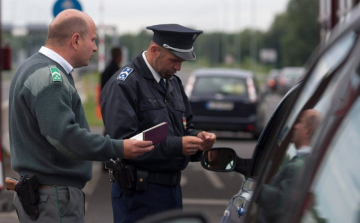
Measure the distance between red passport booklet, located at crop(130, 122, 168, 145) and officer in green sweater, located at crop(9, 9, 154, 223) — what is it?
43 millimetres

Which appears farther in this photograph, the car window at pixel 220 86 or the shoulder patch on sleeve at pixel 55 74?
the car window at pixel 220 86

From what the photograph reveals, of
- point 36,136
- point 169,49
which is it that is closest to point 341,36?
point 36,136

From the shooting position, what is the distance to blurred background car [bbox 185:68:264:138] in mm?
16234

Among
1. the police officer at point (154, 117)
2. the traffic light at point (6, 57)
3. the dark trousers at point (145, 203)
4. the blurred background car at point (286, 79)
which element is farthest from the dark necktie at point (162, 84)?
the blurred background car at point (286, 79)

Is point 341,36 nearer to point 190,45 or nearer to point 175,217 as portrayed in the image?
point 175,217

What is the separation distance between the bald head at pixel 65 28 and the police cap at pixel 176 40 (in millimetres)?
705

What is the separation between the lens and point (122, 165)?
4266 mm

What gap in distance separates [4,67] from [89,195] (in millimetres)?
3557

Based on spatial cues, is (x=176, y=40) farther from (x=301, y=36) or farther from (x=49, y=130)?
(x=301, y=36)

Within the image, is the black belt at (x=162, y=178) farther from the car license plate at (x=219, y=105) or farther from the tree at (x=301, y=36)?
the tree at (x=301, y=36)

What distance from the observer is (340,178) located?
6.59 ft

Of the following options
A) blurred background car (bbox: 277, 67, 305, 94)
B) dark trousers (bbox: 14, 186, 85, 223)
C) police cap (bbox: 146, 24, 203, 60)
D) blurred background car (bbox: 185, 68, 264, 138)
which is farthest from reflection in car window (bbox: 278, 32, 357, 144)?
blurred background car (bbox: 277, 67, 305, 94)

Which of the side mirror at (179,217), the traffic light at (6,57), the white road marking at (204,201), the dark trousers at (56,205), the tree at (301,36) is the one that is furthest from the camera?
the tree at (301,36)

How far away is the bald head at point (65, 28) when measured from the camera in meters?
3.64
